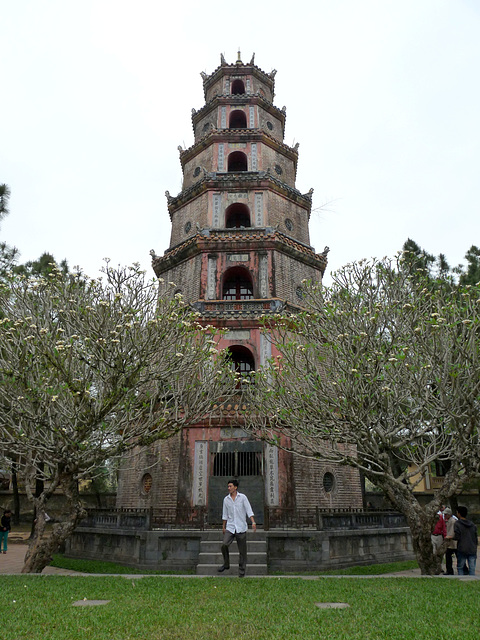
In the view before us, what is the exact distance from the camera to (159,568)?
1360cm

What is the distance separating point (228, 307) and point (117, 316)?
8276mm

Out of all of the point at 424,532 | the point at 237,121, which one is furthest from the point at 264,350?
the point at 237,121

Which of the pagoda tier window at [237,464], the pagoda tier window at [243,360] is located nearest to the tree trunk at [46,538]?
the pagoda tier window at [237,464]

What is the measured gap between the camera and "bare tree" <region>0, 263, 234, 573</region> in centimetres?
1087

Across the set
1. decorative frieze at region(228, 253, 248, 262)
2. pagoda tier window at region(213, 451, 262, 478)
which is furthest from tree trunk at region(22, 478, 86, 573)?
decorative frieze at region(228, 253, 248, 262)

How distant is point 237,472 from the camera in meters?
17.2

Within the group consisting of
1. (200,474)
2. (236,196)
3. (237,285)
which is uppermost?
(236,196)

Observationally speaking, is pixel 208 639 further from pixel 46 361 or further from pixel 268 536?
pixel 268 536

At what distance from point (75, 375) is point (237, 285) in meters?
10.9

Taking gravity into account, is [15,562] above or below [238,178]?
below

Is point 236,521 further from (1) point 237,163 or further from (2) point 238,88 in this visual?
(2) point 238,88

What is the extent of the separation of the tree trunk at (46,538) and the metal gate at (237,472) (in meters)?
6.31

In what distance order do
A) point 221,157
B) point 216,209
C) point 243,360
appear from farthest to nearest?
1. point 221,157
2. point 216,209
3. point 243,360

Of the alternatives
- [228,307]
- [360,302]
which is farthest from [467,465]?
[228,307]
